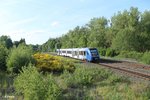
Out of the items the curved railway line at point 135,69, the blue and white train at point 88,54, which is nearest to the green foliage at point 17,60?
the curved railway line at point 135,69

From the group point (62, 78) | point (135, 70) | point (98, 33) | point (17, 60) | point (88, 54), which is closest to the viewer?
point (62, 78)

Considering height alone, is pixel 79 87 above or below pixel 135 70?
below

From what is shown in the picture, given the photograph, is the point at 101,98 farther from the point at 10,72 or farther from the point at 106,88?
the point at 10,72

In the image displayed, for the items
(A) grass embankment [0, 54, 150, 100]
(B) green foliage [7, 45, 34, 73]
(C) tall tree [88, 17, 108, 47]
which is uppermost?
(C) tall tree [88, 17, 108, 47]

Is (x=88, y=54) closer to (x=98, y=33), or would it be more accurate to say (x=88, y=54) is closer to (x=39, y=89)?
(x=39, y=89)

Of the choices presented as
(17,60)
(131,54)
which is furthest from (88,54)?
(17,60)

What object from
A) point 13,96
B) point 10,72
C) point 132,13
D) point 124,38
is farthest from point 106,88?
point 132,13

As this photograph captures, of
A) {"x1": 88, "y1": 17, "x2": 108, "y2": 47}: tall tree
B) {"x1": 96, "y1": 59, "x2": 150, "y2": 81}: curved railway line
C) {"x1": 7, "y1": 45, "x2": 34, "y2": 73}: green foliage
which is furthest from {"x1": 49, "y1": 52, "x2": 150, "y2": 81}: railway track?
{"x1": 88, "y1": 17, "x2": 108, "y2": 47}: tall tree

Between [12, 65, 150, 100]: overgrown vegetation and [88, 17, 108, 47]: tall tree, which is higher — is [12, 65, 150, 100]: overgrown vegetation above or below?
below

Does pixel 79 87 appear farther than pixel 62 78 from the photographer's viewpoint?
No

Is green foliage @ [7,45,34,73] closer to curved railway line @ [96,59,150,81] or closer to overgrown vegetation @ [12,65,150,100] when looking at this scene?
overgrown vegetation @ [12,65,150,100]

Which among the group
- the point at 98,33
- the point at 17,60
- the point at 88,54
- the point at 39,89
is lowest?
the point at 39,89

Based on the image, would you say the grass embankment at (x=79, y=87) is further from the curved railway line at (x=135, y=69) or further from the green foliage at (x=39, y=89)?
the curved railway line at (x=135, y=69)

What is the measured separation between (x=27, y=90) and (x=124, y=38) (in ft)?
194
